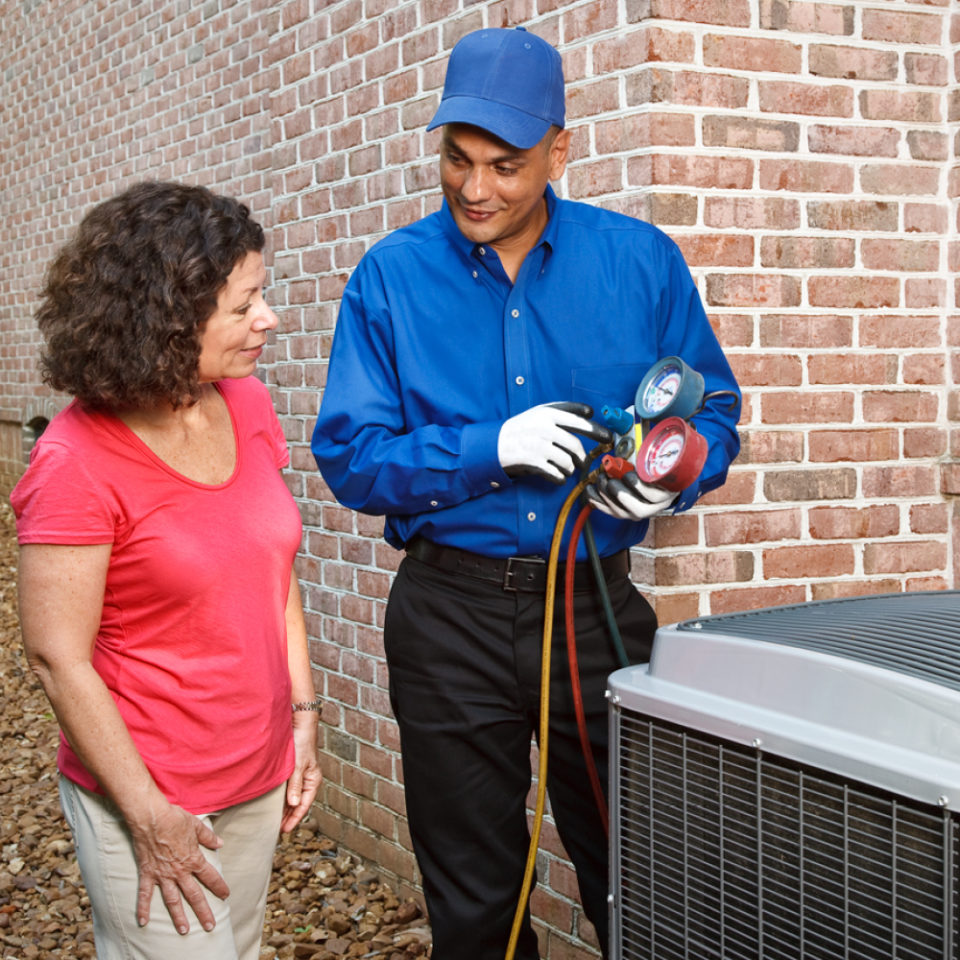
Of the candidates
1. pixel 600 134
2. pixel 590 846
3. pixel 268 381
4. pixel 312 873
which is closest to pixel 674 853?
pixel 590 846

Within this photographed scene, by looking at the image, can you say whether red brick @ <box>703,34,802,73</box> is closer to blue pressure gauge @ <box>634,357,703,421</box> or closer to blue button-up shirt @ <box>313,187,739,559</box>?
blue button-up shirt @ <box>313,187,739,559</box>

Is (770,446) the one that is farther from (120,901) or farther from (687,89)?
(120,901)

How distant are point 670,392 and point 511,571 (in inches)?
18.4

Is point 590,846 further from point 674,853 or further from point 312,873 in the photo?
point 312,873

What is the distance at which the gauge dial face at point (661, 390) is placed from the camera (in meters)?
2.01

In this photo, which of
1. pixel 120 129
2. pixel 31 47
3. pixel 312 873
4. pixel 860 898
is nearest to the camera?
pixel 860 898

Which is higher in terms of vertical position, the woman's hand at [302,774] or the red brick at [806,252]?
the red brick at [806,252]

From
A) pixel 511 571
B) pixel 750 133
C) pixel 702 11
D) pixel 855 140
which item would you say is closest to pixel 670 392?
pixel 511 571

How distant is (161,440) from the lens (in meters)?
1.96

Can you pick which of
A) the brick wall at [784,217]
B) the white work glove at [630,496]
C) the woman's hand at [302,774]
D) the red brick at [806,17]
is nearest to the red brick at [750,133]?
the brick wall at [784,217]

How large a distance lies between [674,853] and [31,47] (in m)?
8.18

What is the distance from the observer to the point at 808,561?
9.65 feet

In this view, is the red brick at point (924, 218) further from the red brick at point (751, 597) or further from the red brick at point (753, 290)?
the red brick at point (751, 597)

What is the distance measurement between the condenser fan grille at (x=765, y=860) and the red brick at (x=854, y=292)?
5.34ft
